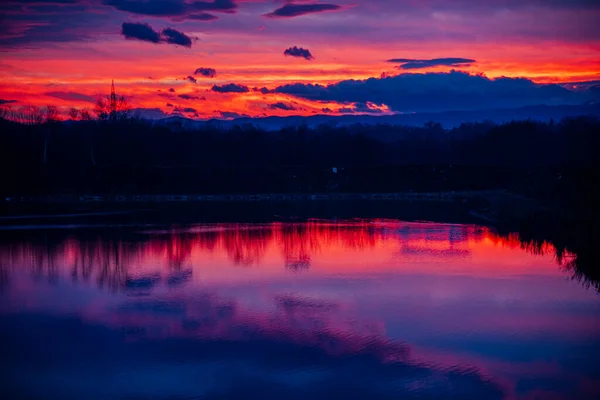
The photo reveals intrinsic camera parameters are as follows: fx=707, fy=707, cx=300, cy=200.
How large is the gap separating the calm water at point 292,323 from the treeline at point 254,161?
1760 centimetres

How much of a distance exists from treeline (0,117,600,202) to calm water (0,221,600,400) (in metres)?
17.6

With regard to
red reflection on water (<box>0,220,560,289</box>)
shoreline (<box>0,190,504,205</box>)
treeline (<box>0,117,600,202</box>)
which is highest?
treeline (<box>0,117,600,202</box>)

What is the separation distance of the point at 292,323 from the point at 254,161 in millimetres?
54063

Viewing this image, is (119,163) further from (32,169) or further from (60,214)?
(60,214)

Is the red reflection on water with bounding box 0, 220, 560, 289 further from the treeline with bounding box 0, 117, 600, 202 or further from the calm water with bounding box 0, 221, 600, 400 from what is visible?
the treeline with bounding box 0, 117, 600, 202

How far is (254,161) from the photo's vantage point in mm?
66375

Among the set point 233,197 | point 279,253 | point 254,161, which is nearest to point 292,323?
point 279,253

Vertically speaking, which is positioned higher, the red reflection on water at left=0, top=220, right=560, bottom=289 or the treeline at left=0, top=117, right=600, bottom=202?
the treeline at left=0, top=117, right=600, bottom=202

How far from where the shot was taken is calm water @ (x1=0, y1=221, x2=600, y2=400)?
966 cm

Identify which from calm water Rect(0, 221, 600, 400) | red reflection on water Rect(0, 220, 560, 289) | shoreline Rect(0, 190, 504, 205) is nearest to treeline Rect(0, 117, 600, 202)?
shoreline Rect(0, 190, 504, 205)

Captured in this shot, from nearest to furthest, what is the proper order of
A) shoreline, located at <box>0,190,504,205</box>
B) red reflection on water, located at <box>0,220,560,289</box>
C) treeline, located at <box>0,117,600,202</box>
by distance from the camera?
red reflection on water, located at <box>0,220,560,289</box>
shoreline, located at <box>0,190,504,205</box>
treeline, located at <box>0,117,600,202</box>

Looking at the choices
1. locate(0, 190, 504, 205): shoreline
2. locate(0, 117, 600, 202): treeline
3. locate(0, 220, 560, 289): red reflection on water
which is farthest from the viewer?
locate(0, 117, 600, 202): treeline

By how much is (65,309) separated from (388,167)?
1739 inches

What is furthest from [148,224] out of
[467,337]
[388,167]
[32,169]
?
[388,167]
